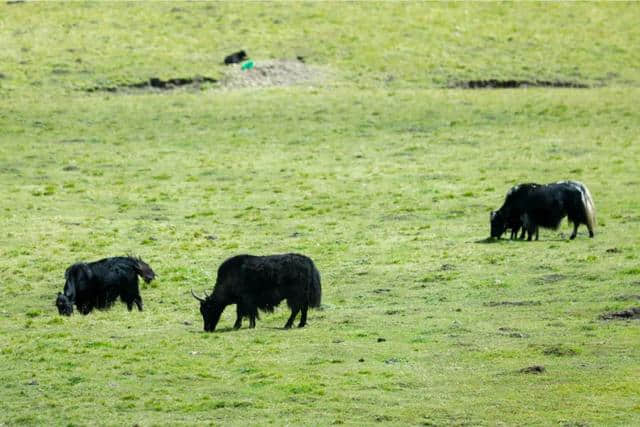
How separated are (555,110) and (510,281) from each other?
28046 mm

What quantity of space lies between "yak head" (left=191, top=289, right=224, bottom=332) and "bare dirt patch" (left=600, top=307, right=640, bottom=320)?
6.78 metres

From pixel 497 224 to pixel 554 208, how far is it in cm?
148

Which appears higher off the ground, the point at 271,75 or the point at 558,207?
the point at 271,75

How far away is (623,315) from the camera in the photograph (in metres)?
22.3

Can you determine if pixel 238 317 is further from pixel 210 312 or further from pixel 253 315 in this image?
pixel 210 312

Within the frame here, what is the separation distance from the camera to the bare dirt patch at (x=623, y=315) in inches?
877

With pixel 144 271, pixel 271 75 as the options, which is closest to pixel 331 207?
pixel 144 271

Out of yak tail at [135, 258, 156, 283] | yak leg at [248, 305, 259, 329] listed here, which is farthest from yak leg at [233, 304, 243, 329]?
yak tail at [135, 258, 156, 283]

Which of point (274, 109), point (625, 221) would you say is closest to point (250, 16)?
point (274, 109)

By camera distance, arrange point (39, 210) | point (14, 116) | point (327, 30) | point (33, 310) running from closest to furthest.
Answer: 1. point (33, 310)
2. point (39, 210)
3. point (14, 116)
4. point (327, 30)

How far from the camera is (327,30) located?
64.9 metres

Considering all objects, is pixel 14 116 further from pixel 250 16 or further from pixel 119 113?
pixel 250 16

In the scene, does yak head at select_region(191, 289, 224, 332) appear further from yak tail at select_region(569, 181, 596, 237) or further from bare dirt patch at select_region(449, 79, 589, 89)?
bare dirt patch at select_region(449, 79, 589, 89)

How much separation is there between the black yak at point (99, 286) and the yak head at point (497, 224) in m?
10.5
